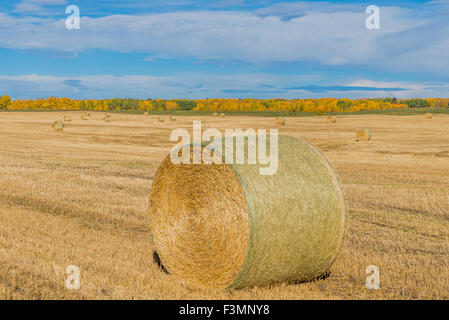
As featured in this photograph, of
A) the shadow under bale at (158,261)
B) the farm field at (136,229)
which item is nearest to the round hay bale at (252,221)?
the shadow under bale at (158,261)

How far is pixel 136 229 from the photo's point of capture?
10211 millimetres

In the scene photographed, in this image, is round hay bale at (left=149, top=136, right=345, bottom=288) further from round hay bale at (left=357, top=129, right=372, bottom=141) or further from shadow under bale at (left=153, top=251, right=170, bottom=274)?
round hay bale at (left=357, top=129, right=372, bottom=141)

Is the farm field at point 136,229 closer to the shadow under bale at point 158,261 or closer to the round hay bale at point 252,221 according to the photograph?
the shadow under bale at point 158,261

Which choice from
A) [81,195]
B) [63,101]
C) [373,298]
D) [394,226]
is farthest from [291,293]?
[63,101]

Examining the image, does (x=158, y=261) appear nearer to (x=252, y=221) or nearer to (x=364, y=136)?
(x=252, y=221)

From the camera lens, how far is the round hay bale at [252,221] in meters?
6.45

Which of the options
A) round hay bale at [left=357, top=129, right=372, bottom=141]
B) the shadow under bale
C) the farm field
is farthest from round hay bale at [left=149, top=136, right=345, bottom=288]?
round hay bale at [left=357, top=129, right=372, bottom=141]

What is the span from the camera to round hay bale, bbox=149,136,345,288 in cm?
645

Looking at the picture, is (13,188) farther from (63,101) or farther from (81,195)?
(63,101)

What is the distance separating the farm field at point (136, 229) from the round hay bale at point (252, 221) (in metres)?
0.31

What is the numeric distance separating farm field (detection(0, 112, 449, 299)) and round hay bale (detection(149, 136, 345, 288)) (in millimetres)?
312

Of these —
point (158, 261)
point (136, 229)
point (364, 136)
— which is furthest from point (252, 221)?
point (364, 136)

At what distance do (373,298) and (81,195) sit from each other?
29.3 feet
